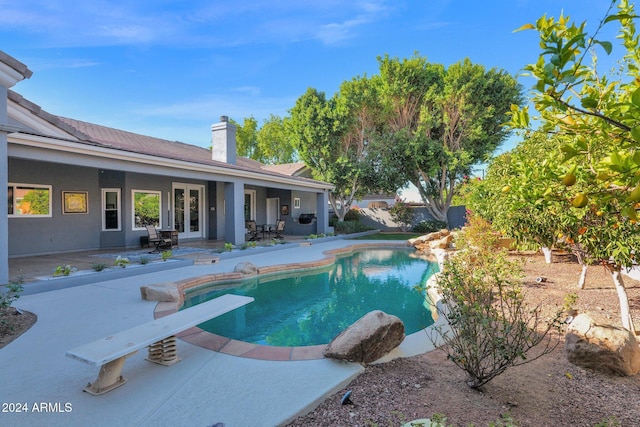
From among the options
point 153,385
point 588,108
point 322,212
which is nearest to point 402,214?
point 322,212

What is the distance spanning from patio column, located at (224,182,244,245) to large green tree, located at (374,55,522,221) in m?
10.9

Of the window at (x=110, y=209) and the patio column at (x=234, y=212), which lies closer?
the window at (x=110, y=209)

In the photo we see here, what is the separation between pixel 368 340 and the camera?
3906 mm

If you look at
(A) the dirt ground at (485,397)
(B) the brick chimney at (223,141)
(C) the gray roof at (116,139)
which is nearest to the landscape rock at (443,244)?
(C) the gray roof at (116,139)

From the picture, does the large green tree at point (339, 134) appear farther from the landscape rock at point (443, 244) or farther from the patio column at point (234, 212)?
the patio column at point (234, 212)

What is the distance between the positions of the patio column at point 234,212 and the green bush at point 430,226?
13478 mm

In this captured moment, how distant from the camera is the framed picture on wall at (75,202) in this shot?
1161 centimetres

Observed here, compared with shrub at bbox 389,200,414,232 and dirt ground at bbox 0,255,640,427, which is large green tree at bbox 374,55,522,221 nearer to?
shrub at bbox 389,200,414,232

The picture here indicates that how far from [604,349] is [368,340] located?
96.4 inches

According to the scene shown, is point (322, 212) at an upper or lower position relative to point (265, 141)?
lower

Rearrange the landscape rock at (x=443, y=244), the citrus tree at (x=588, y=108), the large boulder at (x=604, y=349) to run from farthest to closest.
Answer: the landscape rock at (x=443, y=244)
the large boulder at (x=604, y=349)
the citrus tree at (x=588, y=108)

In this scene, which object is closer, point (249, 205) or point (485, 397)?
point (485, 397)

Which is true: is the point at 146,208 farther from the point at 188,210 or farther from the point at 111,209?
the point at 188,210

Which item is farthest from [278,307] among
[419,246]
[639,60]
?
[419,246]
